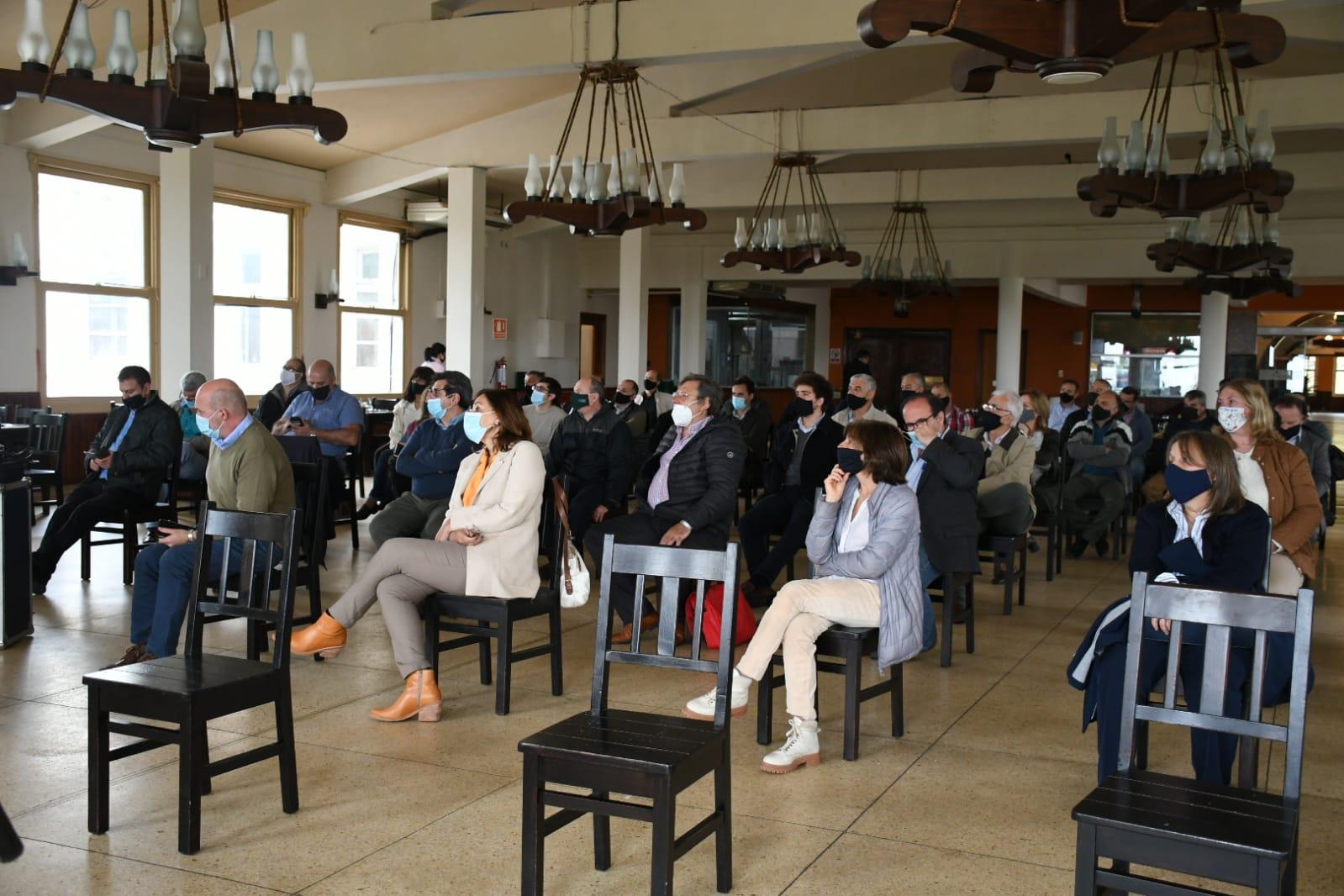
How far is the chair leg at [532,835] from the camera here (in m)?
2.75

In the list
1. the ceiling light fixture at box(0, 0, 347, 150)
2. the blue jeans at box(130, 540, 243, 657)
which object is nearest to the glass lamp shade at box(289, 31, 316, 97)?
the ceiling light fixture at box(0, 0, 347, 150)

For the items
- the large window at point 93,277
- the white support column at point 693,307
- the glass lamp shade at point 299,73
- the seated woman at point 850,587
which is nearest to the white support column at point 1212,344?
the white support column at point 693,307

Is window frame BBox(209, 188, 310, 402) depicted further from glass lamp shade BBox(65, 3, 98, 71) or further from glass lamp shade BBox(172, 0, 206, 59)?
glass lamp shade BBox(172, 0, 206, 59)

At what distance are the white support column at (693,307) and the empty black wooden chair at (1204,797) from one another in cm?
1442

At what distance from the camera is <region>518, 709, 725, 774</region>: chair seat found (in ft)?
8.80

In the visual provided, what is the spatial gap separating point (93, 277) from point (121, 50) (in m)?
7.43

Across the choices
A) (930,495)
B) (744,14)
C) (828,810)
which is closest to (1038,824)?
(828,810)

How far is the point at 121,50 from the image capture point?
4645mm

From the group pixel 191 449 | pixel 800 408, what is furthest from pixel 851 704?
pixel 191 449

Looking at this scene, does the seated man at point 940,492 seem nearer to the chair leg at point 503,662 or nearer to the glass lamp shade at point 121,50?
the chair leg at point 503,662

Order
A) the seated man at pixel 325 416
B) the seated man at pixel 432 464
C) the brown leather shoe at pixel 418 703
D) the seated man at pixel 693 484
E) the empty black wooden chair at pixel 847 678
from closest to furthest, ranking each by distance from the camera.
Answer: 1. the empty black wooden chair at pixel 847 678
2. the brown leather shoe at pixel 418 703
3. the seated man at pixel 693 484
4. the seated man at pixel 432 464
5. the seated man at pixel 325 416

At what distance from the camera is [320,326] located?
13.8 m

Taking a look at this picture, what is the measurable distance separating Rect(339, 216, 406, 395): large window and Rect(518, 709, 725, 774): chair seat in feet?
38.9

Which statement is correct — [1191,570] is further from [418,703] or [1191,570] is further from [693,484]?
[418,703]
